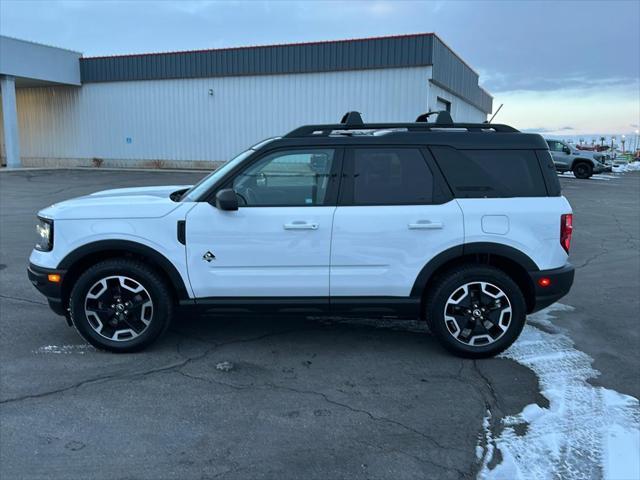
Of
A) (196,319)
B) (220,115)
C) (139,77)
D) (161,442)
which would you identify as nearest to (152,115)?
(139,77)

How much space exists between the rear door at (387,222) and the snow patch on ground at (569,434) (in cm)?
127

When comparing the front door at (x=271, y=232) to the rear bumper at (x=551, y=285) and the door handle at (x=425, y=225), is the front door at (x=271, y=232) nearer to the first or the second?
the door handle at (x=425, y=225)

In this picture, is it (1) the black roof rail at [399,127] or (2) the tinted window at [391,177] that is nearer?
(2) the tinted window at [391,177]

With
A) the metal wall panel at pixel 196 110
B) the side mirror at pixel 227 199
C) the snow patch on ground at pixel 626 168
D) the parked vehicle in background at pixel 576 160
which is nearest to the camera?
the side mirror at pixel 227 199

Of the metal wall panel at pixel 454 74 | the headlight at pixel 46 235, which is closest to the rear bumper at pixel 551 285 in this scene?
the headlight at pixel 46 235

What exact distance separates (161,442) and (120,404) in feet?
2.08

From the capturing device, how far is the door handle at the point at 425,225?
434cm

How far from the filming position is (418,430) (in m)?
3.45

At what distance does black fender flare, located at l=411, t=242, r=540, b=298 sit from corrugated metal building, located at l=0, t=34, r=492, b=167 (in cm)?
1995

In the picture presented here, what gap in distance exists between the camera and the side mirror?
420 centimetres

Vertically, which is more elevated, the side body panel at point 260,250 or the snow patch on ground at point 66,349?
the side body panel at point 260,250

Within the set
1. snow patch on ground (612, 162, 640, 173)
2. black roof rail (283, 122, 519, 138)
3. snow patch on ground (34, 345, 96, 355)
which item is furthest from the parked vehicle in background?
snow patch on ground (34, 345, 96, 355)

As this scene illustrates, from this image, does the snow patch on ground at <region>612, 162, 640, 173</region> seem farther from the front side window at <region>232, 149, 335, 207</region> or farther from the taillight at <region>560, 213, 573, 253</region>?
the front side window at <region>232, 149, 335, 207</region>

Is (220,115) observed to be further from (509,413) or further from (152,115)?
(509,413)
